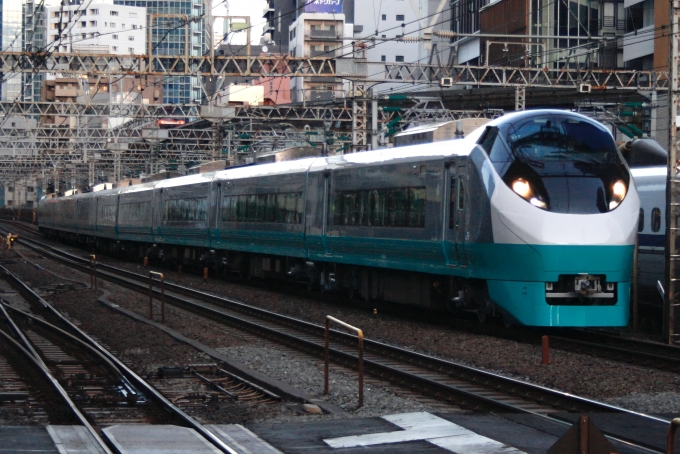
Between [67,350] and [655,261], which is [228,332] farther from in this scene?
[655,261]

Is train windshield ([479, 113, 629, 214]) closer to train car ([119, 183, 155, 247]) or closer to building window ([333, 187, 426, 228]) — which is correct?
building window ([333, 187, 426, 228])

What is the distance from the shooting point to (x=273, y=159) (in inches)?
1056

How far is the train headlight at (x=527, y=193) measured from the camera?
13992mm

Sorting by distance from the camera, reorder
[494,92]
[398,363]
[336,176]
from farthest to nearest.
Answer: [494,92] → [336,176] → [398,363]

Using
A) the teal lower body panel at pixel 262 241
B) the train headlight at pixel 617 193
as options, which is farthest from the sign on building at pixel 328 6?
the train headlight at pixel 617 193

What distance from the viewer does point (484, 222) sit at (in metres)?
14.4

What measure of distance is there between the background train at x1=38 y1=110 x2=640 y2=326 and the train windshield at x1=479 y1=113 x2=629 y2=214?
0.02m

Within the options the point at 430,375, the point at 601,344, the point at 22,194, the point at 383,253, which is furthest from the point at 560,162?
the point at 22,194

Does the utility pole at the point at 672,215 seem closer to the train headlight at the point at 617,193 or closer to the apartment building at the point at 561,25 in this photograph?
the train headlight at the point at 617,193

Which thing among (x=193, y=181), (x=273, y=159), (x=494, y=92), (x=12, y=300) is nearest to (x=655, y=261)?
(x=273, y=159)

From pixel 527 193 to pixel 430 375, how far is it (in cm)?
350

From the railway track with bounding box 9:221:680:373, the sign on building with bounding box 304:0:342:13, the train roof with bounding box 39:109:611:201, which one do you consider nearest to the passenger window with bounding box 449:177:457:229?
the train roof with bounding box 39:109:611:201

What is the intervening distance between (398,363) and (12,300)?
46.1 ft

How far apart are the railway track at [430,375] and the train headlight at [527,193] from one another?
8.91ft
